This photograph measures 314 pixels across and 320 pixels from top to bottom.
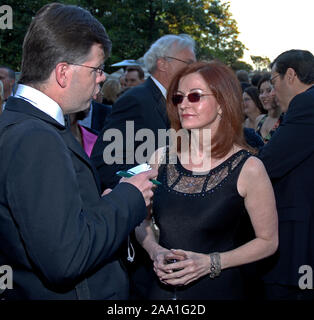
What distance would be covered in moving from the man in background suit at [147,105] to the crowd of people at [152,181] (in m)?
0.01

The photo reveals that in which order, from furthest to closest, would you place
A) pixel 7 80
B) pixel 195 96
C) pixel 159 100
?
pixel 7 80 → pixel 159 100 → pixel 195 96

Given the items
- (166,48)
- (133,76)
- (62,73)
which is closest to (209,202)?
(62,73)

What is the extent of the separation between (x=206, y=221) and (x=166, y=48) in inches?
91.1

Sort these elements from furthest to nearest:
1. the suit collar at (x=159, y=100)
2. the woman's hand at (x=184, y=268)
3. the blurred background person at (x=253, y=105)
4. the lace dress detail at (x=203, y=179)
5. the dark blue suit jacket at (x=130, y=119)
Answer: the blurred background person at (x=253, y=105)
the suit collar at (x=159, y=100)
the dark blue suit jacket at (x=130, y=119)
the lace dress detail at (x=203, y=179)
the woman's hand at (x=184, y=268)

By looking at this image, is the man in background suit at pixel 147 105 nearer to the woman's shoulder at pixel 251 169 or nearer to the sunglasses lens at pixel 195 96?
the sunglasses lens at pixel 195 96

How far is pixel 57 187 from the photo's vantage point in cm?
133

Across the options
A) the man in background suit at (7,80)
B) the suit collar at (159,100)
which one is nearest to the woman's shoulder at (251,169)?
the suit collar at (159,100)

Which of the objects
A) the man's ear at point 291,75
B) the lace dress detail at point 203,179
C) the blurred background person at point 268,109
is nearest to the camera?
the lace dress detail at point 203,179

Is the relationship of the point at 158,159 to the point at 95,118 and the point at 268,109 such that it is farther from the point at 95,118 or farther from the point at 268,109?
the point at 268,109

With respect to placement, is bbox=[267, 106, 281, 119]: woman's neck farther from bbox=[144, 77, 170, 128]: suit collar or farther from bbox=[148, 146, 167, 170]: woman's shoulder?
bbox=[148, 146, 167, 170]: woman's shoulder

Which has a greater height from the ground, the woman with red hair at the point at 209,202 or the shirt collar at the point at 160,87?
the shirt collar at the point at 160,87

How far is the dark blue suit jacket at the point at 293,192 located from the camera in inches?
114

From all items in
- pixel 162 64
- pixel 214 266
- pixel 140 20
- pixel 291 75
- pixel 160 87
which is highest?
pixel 140 20
